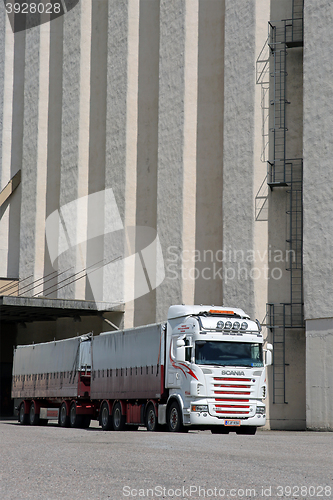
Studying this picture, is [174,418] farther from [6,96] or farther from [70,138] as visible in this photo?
[6,96]

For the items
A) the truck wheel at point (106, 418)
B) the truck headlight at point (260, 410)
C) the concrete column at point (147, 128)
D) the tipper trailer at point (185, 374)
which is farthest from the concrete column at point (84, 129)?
the truck headlight at point (260, 410)

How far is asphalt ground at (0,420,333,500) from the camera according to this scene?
9.05 metres

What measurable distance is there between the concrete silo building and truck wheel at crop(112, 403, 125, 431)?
790cm

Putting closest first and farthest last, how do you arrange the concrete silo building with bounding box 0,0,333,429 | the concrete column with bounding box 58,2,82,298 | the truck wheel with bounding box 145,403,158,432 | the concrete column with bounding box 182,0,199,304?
the truck wheel with bounding box 145,403,158,432 < the concrete silo building with bounding box 0,0,333,429 < the concrete column with bounding box 182,0,199,304 < the concrete column with bounding box 58,2,82,298

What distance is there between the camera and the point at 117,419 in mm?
24328

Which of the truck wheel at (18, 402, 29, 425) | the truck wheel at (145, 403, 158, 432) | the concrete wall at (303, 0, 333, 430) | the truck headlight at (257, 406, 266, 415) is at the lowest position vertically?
the truck wheel at (18, 402, 29, 425)

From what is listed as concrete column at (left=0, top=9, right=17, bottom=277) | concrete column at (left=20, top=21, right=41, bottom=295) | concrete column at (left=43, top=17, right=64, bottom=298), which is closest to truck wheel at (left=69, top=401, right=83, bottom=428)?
concrete column at (left=43, top=17, right=64, bottom=298)

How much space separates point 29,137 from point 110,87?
23.7ft

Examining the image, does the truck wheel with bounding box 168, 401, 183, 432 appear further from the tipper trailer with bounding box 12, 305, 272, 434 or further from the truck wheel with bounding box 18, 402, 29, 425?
the truck wheel with bounding box 18, 402, 29, 425

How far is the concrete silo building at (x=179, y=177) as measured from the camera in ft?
96.5

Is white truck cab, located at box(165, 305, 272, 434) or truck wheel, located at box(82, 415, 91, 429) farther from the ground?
white truck cab, located at box(165, 305, 272, 434)

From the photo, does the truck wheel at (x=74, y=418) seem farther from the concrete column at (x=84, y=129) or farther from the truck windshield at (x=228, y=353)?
the concrete column at (x=84, y=129)

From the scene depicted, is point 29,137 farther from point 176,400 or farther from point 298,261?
point 176,400

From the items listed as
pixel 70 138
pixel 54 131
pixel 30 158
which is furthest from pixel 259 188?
pixel 30 158
